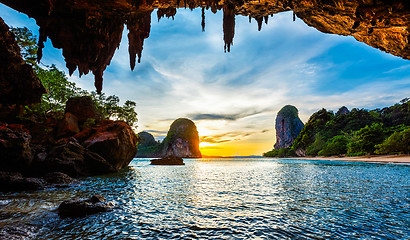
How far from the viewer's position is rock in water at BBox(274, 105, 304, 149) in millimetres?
160950

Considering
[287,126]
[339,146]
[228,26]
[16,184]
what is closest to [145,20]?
[228,26]

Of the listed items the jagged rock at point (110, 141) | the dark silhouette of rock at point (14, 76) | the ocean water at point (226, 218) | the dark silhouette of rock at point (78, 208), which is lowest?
the ocean water at point (226, 218)

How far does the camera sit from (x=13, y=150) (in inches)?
491

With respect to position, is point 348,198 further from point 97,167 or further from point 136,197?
point 97,167

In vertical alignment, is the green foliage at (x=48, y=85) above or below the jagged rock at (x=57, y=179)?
above

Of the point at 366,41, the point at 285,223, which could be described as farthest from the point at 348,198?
the point at 366,41

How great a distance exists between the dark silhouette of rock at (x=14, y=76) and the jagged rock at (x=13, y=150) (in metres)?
2.75

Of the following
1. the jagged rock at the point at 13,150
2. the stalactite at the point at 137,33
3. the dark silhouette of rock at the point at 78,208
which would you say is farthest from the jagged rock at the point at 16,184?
the stalactite at the point at 137,33

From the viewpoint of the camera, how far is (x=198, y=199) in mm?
9750

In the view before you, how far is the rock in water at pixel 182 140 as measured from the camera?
143 metres

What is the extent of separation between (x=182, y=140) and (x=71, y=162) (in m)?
130

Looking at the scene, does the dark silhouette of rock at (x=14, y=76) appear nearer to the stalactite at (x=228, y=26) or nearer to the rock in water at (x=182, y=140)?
the stalactite at (x=228, y=26)

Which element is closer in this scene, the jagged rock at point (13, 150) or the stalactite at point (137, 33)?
the jagged rock at point (13, 150)

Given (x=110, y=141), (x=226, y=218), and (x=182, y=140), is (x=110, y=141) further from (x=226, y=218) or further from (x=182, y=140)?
(x=182, y=140)
